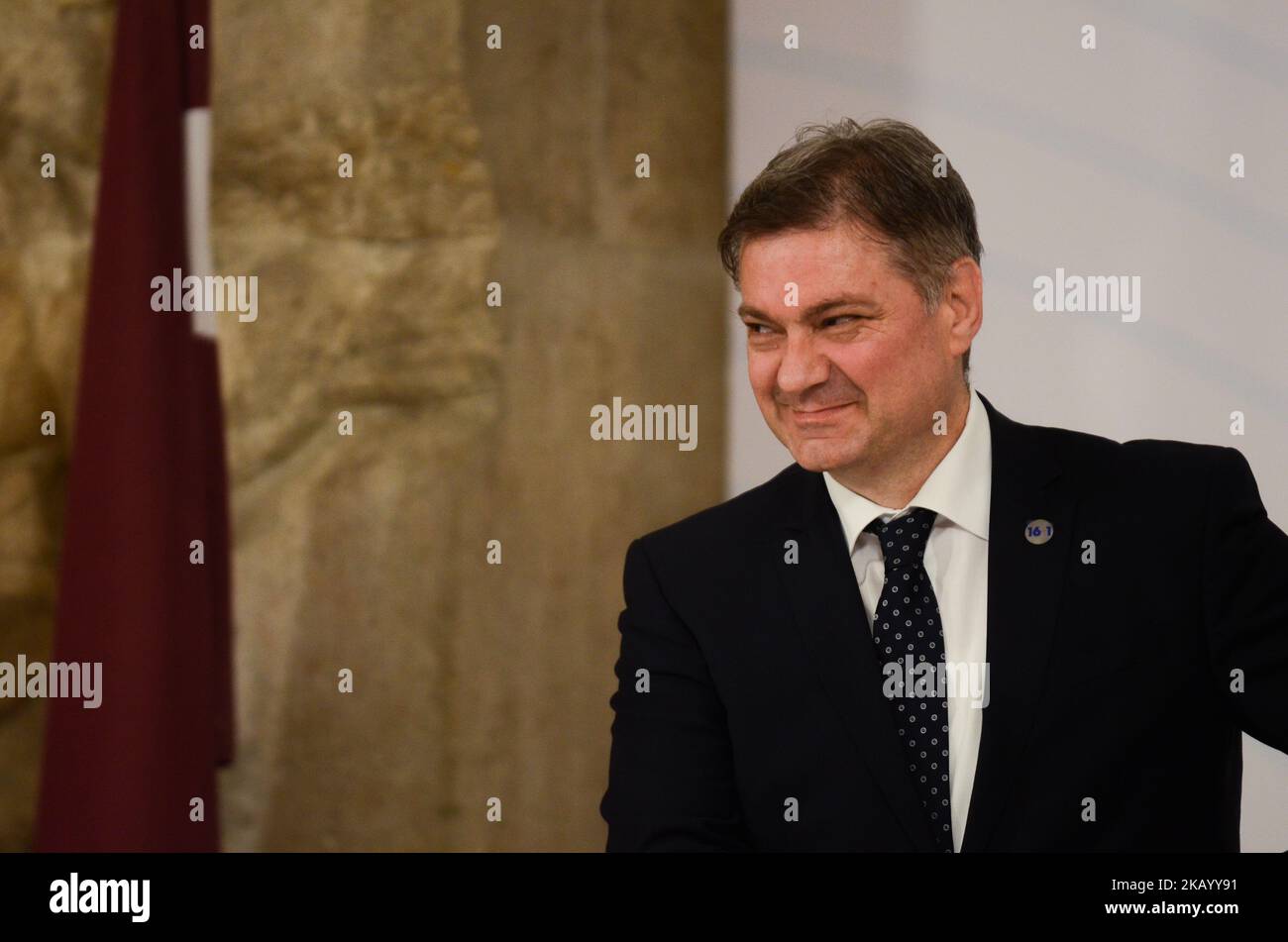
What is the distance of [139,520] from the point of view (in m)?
1.91

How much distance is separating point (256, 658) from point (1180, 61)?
5.27 ft

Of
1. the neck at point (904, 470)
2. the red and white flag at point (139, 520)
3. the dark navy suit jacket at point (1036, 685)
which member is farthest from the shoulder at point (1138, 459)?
the red and white flag at point (139, 520)

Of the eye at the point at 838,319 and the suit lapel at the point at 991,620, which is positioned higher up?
the eye at the point at 838,319

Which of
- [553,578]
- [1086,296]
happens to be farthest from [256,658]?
[1086,296]

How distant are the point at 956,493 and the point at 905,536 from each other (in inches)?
3.4

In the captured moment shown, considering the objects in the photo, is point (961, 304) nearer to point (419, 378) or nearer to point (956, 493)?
point (956, 493)

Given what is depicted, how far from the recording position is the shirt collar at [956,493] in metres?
1.61

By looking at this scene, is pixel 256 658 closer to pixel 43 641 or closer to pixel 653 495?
pixel 43 641

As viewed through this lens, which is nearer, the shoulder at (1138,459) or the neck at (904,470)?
the shoulder at (1138,459)

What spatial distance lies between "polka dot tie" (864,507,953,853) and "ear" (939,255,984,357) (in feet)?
0.74

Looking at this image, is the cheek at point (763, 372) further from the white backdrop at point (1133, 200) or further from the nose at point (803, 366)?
the white backdrop at point (1133, 200)

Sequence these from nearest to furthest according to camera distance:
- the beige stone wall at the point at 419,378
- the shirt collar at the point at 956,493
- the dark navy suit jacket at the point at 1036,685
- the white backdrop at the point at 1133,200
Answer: the dark navy suit jacket at the point at 1036,685 < the shirt collar at the point at 956,493 < the white backdrop at the point at 1133,200 < the beige stone wall at the point at 419,378

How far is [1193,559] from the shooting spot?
1.52 metres

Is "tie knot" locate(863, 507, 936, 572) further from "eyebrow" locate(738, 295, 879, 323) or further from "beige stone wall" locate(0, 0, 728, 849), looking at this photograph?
"beige stone wall" locate(0, 0, 728, 849)
